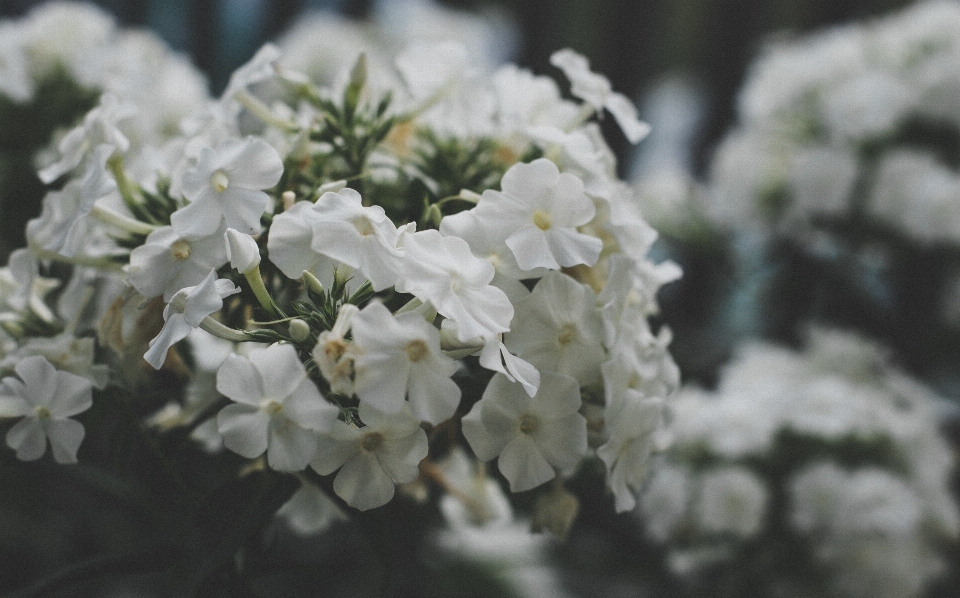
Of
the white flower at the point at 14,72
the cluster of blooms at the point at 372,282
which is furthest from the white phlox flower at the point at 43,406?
the white flower at the point at 14,72

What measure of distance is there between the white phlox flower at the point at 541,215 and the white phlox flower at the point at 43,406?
0.64ft

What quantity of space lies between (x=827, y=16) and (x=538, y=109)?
2038 millimetres

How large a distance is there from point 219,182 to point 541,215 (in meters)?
0.14

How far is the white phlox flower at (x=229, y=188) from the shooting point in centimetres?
30

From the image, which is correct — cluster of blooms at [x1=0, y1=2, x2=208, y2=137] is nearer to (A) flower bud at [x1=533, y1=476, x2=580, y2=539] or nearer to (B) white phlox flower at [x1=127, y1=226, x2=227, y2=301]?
(B) white phlox flower at [x1=127, y1=226, x2=227, y2=301]

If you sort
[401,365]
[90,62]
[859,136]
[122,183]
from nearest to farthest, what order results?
[401,365], [122,183], [90,62], [859,136]

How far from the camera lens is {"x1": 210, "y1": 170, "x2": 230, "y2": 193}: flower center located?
1.01ft

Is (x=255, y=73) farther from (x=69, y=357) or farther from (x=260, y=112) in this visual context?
(x=69, y=357)

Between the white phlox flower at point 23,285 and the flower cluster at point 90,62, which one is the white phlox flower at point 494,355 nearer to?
the white phlox flower at point 23,285

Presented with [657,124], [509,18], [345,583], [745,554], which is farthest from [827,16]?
[345,583]

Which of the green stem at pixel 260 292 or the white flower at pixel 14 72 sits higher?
the green stem at pixel 260 292

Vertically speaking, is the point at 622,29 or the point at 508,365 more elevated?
the point at 508,365

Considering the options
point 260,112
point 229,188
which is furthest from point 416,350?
point 260,112

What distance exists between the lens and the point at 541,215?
1.07 feet
